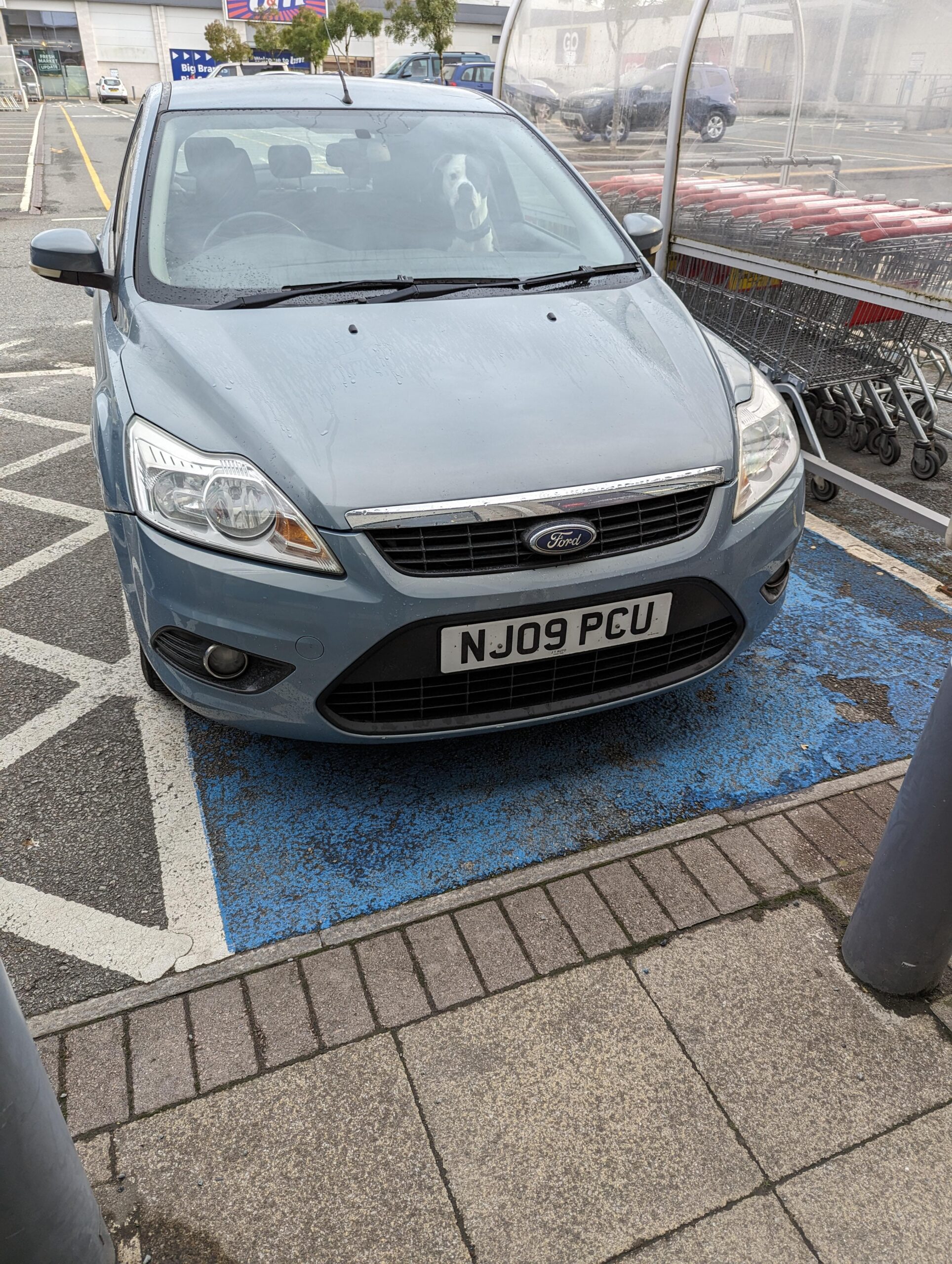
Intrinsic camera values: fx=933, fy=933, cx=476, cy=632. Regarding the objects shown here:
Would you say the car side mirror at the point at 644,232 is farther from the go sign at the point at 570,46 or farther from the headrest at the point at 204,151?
the go sign at the point at 570,46

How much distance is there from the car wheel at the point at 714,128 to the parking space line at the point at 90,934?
195 inches

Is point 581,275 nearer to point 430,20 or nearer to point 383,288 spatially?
point 383,288

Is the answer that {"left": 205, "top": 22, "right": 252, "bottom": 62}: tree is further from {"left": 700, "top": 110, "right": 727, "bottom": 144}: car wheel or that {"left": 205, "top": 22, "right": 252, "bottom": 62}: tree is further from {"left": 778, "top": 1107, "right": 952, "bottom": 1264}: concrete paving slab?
{"left": 778, "top": 1107, "right": 952, "bottom": 1264}: concrete paving slab

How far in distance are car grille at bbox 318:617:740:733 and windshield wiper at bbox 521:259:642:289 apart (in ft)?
4.42

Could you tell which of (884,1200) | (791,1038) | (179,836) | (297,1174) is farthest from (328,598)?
(884,1200)

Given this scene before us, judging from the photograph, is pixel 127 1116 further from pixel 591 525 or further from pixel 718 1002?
pixel 591 525

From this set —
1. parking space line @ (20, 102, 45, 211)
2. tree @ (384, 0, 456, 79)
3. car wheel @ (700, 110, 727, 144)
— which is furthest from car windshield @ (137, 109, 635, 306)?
tree @ (384, 0, 456, 79)

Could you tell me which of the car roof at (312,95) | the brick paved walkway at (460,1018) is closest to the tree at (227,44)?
the car roof at (312,95)

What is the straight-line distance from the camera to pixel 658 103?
5355mm

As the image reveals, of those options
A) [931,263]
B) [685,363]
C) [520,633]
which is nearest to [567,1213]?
[520,633]

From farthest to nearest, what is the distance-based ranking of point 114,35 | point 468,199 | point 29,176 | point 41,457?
1. point 114,35
2. point 29,176
3. point 41,457
4. point 468,199

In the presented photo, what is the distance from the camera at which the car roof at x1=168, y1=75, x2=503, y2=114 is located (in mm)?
3588

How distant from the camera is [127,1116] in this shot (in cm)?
184

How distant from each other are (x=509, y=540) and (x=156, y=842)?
1.27 meters
